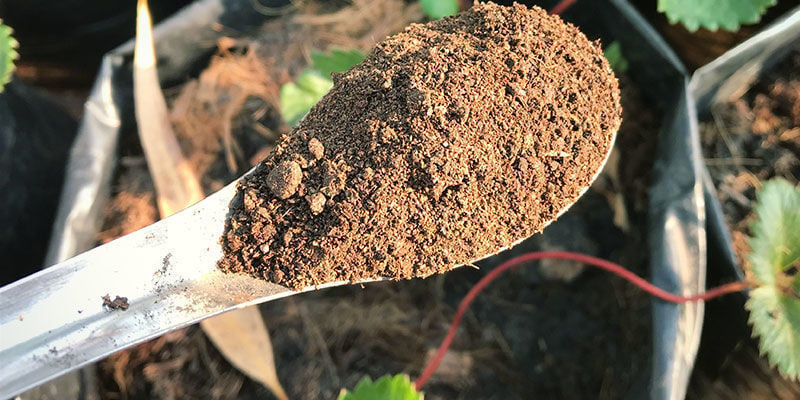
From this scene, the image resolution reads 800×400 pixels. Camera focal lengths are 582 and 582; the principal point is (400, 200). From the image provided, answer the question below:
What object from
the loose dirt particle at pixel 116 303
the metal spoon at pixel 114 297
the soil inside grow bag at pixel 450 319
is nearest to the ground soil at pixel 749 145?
the soil inside grow bag at pixel 450 319

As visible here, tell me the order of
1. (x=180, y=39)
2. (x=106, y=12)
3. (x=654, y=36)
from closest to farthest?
(x=654, y=36) → (x=180, y=39) → (x=106, y=12)

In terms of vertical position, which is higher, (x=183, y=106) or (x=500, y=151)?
(x=183, y=106)

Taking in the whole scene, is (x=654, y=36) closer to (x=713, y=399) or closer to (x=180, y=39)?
(x=713, y=399)

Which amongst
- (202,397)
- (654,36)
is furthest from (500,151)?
(202,397)

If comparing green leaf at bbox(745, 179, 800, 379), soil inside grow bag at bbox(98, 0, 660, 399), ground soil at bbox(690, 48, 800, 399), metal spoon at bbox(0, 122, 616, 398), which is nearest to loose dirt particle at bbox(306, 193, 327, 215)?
metal spoon at bbox(0, 122, 616, 398)

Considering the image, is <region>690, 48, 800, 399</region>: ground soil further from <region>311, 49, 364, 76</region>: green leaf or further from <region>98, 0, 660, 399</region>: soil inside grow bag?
<region>311, 49, 364, 76</region>: green leaf

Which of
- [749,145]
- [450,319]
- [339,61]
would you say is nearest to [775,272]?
[749,145]

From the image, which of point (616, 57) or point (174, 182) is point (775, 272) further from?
A: point (174, 182)
